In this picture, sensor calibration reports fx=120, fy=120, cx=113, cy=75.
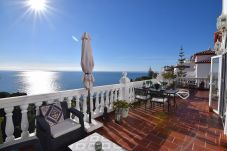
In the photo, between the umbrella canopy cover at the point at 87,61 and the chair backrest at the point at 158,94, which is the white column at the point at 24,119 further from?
the chair backrest at the point at 158,94

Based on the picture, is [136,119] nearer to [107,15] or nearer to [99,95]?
[99,95]

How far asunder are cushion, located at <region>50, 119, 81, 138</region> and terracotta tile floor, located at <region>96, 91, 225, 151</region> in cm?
89

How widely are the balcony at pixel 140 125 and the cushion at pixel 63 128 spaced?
0.52 m

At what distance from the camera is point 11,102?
2.09 meters

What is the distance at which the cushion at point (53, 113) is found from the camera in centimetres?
231

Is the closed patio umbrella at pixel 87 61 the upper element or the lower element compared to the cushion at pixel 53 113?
upper

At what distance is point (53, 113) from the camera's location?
95.4 inches

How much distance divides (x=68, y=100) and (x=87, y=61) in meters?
1.08

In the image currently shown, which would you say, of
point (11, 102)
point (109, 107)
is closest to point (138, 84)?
point (109, 107)

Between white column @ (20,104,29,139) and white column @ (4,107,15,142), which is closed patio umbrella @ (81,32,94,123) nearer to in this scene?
white column @ (20,104,29,139)

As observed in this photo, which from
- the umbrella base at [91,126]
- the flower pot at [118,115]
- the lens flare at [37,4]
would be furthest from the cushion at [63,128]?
the lens flare at [37,4]

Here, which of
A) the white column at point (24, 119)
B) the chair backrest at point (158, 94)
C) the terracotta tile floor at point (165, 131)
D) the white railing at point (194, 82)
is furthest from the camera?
the white railing at point (194, 82)

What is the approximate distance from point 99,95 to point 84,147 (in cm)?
234

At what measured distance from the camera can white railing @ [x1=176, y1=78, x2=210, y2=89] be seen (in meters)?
9.07
